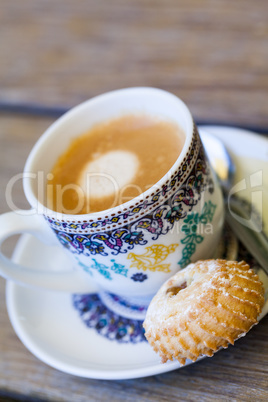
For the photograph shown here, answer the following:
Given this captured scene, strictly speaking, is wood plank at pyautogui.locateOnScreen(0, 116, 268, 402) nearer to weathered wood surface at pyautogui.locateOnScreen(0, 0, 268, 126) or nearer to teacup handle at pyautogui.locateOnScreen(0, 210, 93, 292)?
teacup handle at pyautogui.locateOnScreen(0, 210, 93, 292)

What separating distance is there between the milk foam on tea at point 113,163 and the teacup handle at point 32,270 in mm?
47

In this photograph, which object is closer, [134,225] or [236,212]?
[134,225]

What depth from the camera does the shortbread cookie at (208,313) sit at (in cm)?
57

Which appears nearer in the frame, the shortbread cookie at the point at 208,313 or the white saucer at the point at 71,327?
the shortbread cookie at the point at 208,313

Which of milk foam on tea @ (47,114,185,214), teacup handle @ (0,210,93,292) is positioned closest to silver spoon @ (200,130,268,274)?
milk foam on tea @ (47,114,185,214)

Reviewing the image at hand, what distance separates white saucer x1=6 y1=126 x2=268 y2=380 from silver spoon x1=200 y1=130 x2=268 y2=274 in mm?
18

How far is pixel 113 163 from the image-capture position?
0.79 m

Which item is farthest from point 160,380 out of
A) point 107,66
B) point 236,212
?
point 107,66

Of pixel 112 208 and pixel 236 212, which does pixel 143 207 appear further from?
pixel 236 212

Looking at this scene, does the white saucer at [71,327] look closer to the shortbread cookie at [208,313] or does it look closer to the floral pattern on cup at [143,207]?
the shortbread cookie at [208,313]

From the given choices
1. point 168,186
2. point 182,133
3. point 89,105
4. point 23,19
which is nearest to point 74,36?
point 23,19

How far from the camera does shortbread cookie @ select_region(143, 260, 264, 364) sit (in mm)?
567

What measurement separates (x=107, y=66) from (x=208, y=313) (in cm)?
78

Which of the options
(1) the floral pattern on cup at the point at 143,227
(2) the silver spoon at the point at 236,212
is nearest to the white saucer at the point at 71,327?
(2) the silver spoon at the point at 236,212
